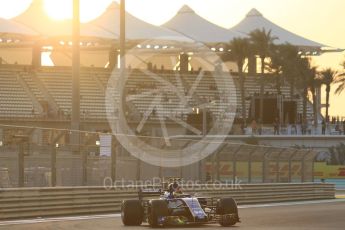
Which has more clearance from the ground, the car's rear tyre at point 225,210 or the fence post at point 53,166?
the fence post at point 53,166

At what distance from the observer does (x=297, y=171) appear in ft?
128

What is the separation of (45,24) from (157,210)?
66.9 m

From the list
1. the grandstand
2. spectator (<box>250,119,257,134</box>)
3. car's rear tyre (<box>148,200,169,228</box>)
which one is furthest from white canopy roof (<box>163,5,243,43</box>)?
car's rear tyre (<box>148,200,169,228</box>)

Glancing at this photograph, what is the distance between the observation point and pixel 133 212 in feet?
69.9

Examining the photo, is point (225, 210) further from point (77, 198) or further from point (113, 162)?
point (113, 162)

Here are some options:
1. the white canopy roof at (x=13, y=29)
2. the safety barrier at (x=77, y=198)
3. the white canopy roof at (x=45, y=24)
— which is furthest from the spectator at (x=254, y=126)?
the safety barrier at (x=77, y=198)

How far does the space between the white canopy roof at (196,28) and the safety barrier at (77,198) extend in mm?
55948

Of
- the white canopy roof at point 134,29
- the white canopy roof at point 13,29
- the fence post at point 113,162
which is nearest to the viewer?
the fence post at point 113,162

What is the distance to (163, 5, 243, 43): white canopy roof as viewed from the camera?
300 feet

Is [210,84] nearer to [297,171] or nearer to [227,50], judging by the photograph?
[227,50]

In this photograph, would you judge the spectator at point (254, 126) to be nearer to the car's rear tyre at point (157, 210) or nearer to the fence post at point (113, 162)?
the fence post at point (113, 162)

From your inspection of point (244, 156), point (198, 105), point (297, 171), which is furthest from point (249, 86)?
point (244, 156)

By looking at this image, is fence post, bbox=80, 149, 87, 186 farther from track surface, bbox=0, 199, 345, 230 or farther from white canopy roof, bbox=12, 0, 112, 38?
white canopy roof, bbox=12, 0, 112, 38

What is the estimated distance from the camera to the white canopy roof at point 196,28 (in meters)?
91.5
